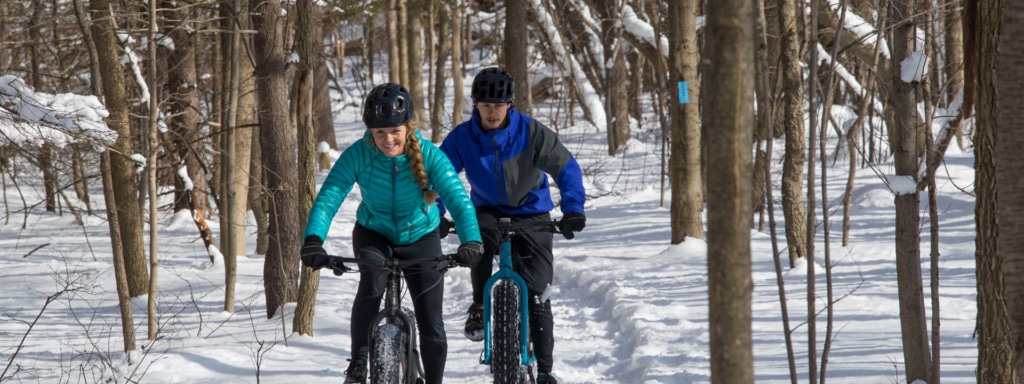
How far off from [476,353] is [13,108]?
12.1 feet

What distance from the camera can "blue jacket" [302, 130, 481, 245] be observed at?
14.1ft

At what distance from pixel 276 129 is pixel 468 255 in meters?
4.11

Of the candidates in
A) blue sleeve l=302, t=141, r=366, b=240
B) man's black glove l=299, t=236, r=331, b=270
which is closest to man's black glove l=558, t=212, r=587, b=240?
blue sleeve l=302, t=141, r=366, b=240

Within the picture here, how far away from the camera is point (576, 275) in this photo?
9.79 m

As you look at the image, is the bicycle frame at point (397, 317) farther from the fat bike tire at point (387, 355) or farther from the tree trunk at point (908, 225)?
the tree trunk at point (908, 225)

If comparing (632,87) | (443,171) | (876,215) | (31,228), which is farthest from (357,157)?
Result: (632,87)

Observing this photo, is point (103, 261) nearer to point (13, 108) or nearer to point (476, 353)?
point (13, 108)

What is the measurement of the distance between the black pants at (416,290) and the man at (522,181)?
55cm

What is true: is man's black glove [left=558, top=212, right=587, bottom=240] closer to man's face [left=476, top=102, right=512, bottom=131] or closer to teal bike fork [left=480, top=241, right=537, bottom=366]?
teal bike fork [left=480, top=241, right=537, bottom=366]

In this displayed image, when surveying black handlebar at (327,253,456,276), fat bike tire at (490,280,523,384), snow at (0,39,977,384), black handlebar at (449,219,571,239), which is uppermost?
black handlebar at (449,219,571,239)

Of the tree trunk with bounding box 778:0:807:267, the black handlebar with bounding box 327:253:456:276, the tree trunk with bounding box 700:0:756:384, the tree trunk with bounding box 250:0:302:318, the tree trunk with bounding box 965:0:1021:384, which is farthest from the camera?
the tree trunk with bounding box 778:0:807:267

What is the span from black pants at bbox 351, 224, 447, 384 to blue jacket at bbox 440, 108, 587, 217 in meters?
0.63

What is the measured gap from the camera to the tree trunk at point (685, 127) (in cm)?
1022

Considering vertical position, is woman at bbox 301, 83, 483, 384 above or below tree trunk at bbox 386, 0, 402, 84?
below
